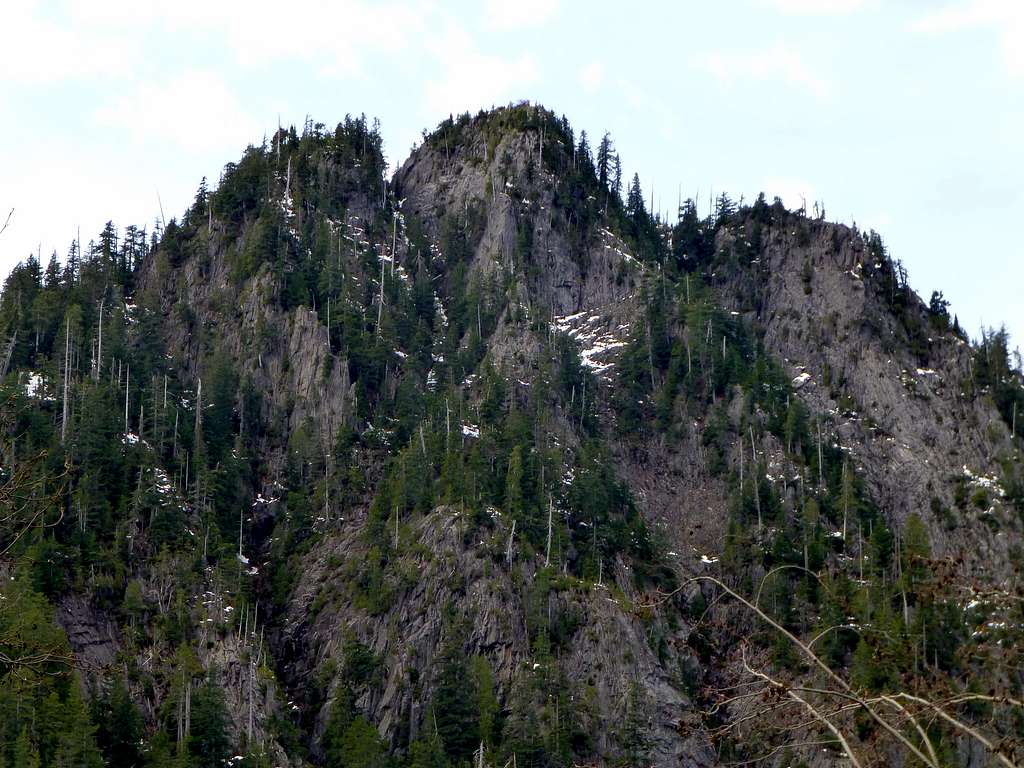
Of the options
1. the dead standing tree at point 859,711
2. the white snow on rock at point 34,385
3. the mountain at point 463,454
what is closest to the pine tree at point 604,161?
the mountain at point 463,454

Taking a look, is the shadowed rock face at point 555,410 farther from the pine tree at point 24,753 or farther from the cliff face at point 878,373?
the pine tree at point 24,753

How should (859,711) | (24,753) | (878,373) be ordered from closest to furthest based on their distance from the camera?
(859,711) < (24,753) < (878,373)

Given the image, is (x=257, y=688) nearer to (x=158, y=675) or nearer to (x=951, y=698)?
(x=158, y=675)

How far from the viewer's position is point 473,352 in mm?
122500

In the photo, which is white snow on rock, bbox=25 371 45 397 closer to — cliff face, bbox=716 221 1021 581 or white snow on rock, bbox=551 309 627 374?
white snow on rock, bbox=551 309 627 374

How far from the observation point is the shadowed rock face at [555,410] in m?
88.8

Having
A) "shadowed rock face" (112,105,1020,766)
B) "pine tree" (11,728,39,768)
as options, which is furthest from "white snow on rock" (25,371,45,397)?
"pine tree" (11,728,39,768)

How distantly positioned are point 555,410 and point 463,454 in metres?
15.5

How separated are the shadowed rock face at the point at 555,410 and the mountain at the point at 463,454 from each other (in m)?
0.33

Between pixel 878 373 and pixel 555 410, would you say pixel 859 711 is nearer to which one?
pixel 555 410

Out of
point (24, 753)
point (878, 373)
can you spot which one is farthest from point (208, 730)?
point (878, 373)

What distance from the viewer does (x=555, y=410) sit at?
115 meters

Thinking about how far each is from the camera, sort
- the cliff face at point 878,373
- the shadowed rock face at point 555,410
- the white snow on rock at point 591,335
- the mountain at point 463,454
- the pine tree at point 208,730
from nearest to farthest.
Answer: the pine tree at point 208,730
the mountain at point 463,454
the shadowed rock face at point 555,410
the cliff face at point 878,373
the white snow on rock at point 591,335

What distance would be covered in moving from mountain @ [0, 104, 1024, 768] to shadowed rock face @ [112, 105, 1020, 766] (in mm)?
329
